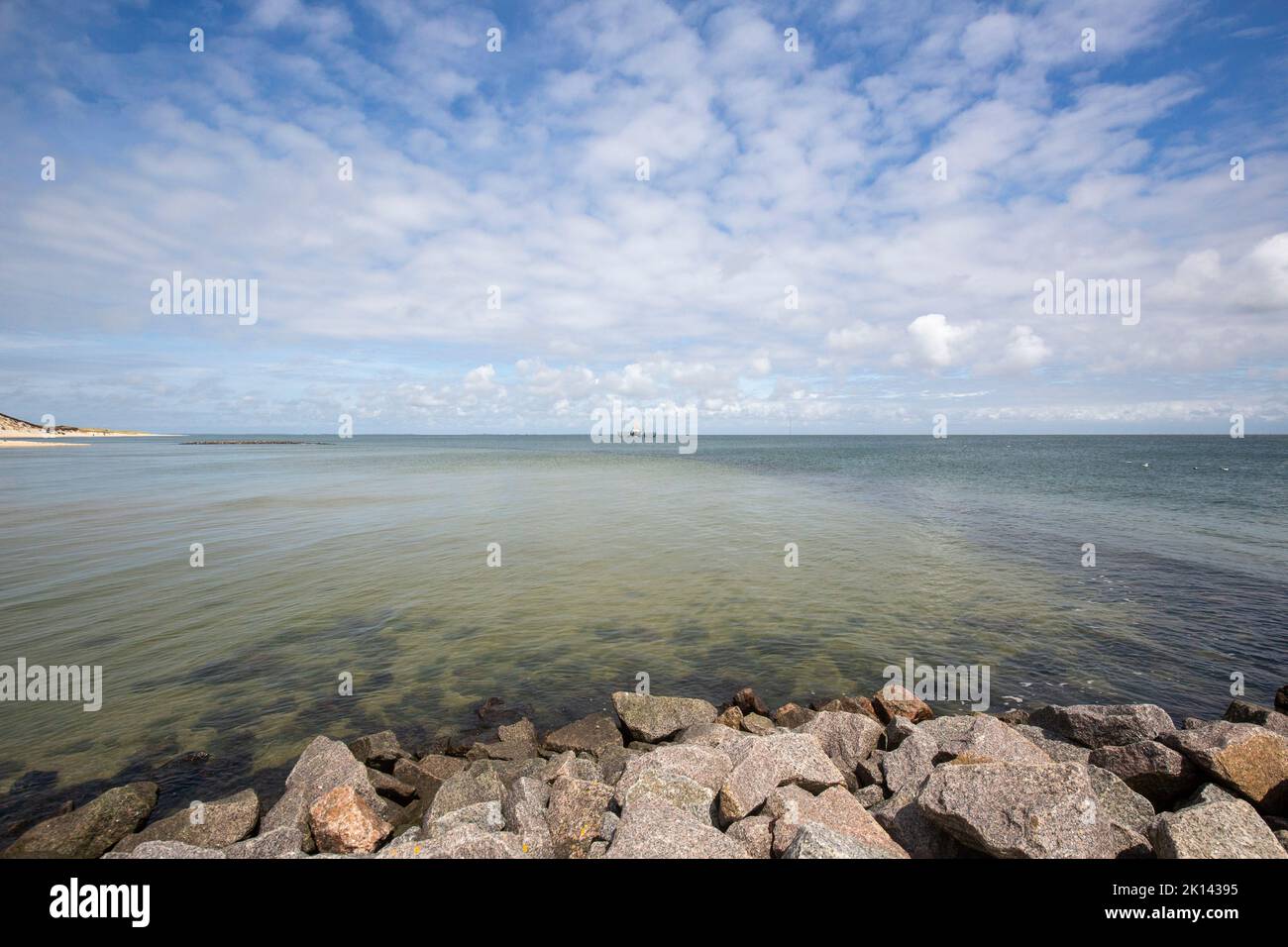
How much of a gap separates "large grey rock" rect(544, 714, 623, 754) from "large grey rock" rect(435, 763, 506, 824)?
176cm

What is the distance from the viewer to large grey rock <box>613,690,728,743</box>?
9664 millimetres

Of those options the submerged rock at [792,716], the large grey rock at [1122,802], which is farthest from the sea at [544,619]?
the large grey rock at [1122,802]

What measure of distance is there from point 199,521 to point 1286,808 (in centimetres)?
3907

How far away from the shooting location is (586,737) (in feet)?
31.5

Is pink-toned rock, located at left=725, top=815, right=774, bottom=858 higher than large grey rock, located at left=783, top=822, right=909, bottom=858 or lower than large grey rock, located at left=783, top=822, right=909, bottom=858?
lower

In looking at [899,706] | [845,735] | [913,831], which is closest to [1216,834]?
[913,831]

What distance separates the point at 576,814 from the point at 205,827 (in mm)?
4628

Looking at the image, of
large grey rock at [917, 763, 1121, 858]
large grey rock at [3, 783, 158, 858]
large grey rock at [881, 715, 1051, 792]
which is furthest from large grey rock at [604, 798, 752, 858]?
large grey rock at [3, 783, 158, 858]

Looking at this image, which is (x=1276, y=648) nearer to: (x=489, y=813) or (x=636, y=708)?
(x=636, y=708)

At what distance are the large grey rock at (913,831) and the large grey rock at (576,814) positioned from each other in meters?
3.17

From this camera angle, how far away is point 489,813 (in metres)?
6.68

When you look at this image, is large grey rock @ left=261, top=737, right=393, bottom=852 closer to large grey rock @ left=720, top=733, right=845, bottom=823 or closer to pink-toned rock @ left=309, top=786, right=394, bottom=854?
pink-toned rock @ left=309, top=786, right=394, bottom=854

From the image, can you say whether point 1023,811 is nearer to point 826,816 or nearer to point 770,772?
point 826,816
